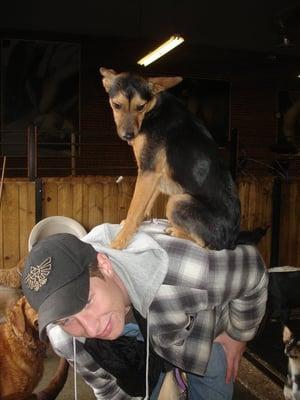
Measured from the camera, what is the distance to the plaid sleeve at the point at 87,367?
1515 mm

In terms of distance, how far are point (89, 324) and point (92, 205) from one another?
428 cm

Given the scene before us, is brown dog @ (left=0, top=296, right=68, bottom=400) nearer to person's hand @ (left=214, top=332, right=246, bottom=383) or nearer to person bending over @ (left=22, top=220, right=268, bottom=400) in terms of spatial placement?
person bending over @ (left=22, top=220, right=268, bottom=400)

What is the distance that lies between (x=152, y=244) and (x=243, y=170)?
5.46 metres

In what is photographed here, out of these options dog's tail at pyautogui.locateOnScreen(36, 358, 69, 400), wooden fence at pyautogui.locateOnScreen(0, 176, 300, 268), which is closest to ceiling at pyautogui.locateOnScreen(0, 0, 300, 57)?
wooden fence at pyautogui.locateOnScreen(0, 176, 300, 268)

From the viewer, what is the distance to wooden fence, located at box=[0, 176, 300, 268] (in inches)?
198

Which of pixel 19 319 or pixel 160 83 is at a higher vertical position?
pixel 160 83

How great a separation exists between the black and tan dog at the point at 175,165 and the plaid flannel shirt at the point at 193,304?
49 centimetres

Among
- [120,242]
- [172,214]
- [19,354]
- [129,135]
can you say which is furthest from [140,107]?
[19,354]

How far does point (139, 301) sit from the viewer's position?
1.36 metres

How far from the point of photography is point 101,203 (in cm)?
549

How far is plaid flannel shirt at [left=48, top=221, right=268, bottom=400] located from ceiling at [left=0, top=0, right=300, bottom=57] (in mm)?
6288

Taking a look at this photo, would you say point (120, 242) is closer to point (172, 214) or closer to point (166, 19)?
point (172, 214)

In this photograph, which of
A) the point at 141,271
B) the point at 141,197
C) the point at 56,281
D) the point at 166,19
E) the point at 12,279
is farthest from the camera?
the point at 166,19

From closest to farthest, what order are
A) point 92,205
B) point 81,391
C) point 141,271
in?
point 141,271, point 81,391, point 92,205
